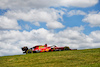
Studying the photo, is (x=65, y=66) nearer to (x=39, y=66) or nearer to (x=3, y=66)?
(x=39, y=66)

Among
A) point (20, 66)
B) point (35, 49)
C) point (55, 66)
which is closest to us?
point (55, 66)

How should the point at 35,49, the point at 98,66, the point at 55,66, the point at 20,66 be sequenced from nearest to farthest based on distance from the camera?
the point at 98,66 → the point at 55,66 → the point at 20,66 → the point at 35,49

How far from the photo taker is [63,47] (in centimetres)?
2850

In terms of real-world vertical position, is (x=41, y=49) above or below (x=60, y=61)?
above

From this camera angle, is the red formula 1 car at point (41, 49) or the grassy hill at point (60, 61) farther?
the red formula 1 car at point (41, 49)

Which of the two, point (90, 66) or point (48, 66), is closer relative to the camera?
point (90, 66)

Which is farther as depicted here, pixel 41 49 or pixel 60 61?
pixel 41 49

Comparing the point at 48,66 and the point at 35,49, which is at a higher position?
the point at 35,49

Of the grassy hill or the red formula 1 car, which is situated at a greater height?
→ the red formula 1 car

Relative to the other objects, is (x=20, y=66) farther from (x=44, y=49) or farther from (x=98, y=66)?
(x=44, y=49)

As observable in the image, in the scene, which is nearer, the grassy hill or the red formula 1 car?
the grassy hill

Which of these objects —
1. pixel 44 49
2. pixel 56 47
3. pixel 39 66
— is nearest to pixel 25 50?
pixel 44 49

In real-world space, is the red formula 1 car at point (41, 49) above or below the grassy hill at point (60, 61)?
above

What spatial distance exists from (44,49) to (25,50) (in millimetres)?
4147
